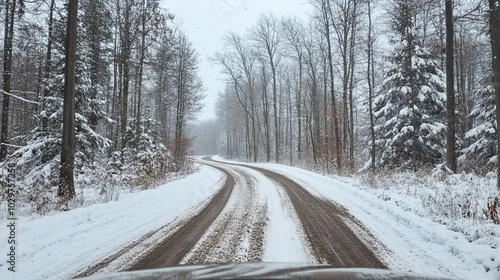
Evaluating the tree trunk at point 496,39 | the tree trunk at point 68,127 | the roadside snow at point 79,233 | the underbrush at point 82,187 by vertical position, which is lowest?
the roadside snow at point 79,233

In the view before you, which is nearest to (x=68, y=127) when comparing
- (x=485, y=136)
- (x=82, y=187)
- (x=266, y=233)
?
(x=82, y=187)

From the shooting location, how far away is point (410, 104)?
14797 millimetres

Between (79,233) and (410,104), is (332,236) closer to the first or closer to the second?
(79,233)

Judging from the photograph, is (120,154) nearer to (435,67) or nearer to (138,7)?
(138,7)

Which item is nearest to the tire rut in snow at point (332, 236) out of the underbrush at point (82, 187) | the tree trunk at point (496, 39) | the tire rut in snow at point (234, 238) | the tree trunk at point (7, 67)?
the tire rut in snow at point (234, 238)

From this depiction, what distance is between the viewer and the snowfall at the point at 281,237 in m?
3.82

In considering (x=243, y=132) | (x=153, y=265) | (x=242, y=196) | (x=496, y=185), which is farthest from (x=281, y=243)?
(x=243, y=132)

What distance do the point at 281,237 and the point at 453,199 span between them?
14.9ft

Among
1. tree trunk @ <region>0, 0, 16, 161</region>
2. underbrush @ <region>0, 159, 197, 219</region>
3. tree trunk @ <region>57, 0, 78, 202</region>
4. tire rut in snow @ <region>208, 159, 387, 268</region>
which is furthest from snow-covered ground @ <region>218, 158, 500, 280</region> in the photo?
tree trunk @ <region>0, 0, 16, 161</region>

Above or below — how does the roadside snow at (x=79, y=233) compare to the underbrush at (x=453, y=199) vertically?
below

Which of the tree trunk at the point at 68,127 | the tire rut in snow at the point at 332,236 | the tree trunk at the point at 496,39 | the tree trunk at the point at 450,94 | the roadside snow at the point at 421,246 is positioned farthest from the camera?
the tree trunk at the point at 450,94

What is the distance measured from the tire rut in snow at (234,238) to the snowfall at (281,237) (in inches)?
8.5

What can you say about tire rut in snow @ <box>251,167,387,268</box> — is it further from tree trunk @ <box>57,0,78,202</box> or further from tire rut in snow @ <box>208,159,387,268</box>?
tree trunk @ <box>57,0,78,202</box>

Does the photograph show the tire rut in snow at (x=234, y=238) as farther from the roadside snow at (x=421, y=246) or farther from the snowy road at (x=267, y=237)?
the roadside snow at (x=421, y=246)
